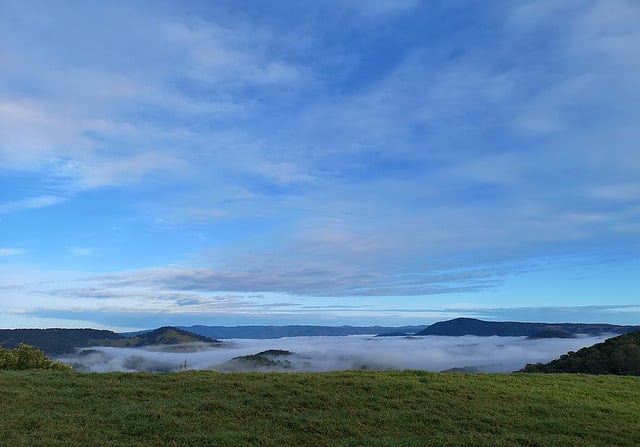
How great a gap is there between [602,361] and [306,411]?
38513mm

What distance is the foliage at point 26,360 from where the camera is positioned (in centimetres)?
3706

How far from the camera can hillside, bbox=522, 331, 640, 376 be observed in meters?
40.8

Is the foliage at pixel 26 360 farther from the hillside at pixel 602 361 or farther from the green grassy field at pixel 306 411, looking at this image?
the hillside at pixel 602 361

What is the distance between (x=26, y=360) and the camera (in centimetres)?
3825

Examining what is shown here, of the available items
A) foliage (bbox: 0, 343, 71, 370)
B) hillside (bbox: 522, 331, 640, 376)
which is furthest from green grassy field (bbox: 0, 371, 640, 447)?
hillside (bbox: 522, 331, 640, 376)

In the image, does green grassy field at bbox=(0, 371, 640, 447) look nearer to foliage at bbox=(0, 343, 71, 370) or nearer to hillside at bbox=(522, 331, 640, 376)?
foliage at bbox=(0, 343, 71, 370)

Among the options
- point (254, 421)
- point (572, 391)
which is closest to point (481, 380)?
point (572, 391)

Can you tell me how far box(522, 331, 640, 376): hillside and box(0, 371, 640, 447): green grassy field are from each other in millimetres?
19744

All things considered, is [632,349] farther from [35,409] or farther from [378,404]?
[35,409]

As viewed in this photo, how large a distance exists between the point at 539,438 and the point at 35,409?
1667cm

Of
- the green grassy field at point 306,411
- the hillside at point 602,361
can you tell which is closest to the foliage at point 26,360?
the green grassy field at point 306,411

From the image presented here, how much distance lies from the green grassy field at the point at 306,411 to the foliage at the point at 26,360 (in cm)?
1573

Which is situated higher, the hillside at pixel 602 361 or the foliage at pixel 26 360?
the foliage at pixel 26 360

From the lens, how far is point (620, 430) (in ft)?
53.5
